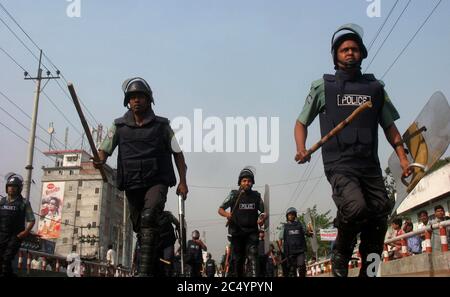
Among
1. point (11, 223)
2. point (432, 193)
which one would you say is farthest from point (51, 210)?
point (11, 223)

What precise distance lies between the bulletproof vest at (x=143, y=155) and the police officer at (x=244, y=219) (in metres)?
2.92

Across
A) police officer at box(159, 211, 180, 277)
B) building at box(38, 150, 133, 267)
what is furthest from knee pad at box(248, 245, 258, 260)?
building at box(38, 150, 133, 267)

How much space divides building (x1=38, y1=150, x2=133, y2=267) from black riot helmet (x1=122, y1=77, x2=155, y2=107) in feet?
301

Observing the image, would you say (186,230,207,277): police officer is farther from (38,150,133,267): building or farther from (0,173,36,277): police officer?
(38,150,133,267): building

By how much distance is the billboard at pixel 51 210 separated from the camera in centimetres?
8962

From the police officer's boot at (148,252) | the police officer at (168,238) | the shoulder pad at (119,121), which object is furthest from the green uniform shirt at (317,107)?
the police officer at (168,238)

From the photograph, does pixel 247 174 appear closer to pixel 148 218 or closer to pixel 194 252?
pixel 148 218

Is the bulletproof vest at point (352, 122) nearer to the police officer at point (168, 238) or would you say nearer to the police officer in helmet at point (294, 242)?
the police officer at point (168, 238)

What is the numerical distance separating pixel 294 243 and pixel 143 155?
7.45 metres

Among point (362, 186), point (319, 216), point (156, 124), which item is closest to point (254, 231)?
point (156, 124)

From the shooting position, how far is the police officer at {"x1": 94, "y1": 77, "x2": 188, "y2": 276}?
506 cm
